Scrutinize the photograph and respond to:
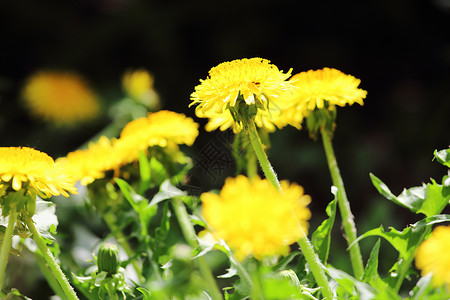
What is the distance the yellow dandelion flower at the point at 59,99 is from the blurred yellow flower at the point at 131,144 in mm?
1027

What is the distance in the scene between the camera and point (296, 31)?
7.52 ft

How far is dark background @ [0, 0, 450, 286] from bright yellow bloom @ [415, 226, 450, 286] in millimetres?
1441

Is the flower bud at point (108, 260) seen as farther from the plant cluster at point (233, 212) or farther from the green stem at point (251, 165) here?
the green stem at point (251, 165)

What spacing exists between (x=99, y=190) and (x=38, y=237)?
0.96ft

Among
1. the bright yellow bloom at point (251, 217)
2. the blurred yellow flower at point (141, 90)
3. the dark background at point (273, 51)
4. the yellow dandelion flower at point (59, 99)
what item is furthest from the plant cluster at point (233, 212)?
the dark background at point (273, 51)

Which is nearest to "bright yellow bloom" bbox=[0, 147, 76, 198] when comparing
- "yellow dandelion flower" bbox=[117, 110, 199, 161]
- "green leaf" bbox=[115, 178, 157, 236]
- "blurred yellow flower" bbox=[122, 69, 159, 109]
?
"green leaf" bbox=[115, 178, 157, 236]

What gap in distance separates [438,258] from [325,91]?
0.32 meters

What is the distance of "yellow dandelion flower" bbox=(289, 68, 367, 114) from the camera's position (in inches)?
28.6

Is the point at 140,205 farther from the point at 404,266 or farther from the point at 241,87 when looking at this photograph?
the point at 404,266

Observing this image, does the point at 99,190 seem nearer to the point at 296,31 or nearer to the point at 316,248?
the point at 316,248

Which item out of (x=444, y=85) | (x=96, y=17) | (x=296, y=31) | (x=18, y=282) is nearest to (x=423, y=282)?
(x=18, y=282)

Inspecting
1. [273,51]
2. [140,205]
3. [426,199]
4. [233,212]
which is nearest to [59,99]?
[273,51]

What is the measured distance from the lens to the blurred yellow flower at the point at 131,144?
87 centimetres

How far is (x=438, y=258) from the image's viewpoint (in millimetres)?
466
